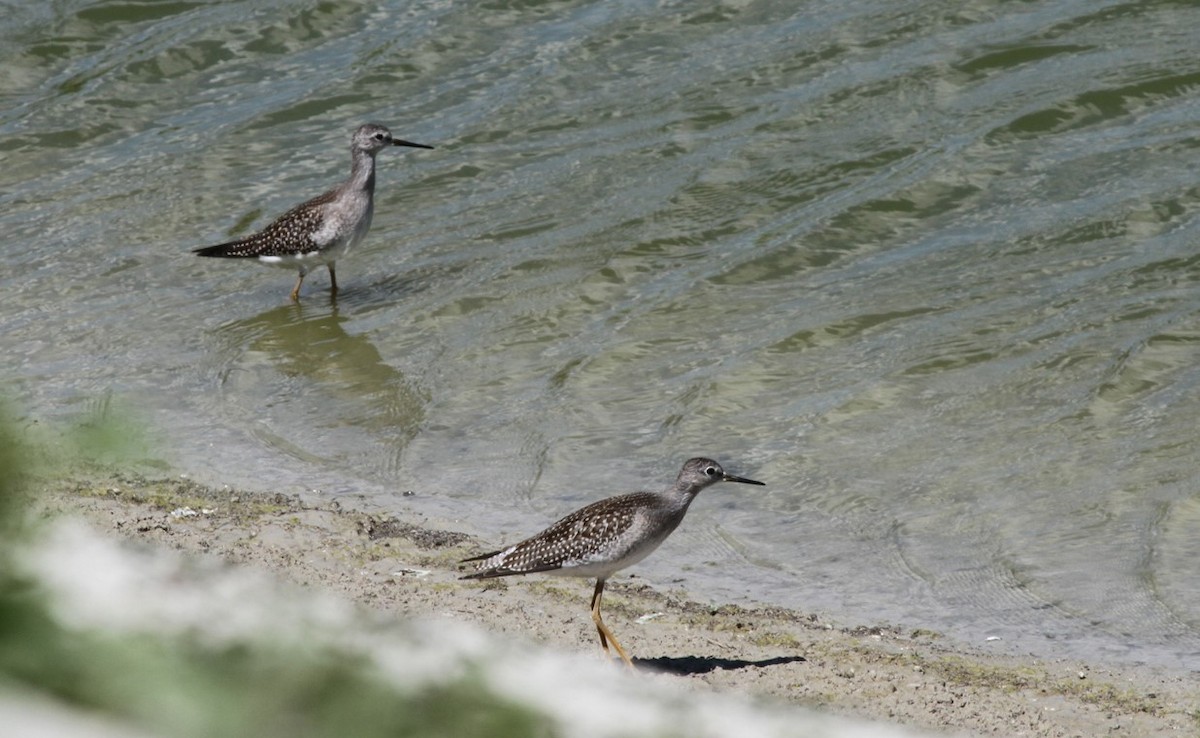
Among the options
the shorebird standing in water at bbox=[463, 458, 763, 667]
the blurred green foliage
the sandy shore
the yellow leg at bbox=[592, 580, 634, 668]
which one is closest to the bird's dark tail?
the sandy shore

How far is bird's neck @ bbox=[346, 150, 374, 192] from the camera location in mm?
12766

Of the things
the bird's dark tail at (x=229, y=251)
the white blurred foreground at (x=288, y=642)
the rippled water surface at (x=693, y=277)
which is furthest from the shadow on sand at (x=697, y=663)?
the bird's dark tail at (x=229, y=251)

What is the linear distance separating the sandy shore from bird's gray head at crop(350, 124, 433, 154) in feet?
16.9

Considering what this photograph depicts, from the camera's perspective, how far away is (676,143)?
46.1 feet

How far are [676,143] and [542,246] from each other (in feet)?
6.62

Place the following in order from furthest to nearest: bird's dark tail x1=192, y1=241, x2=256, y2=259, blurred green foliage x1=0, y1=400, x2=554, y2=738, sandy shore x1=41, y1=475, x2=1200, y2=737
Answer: bird's dark tail x1=192, y1=241, x2=256, y2=259 → sandy shore x1=41, y1=475, x2=1200, y2=737 → blurred green foliage x1=0, y1=400, x2=554, y2=738

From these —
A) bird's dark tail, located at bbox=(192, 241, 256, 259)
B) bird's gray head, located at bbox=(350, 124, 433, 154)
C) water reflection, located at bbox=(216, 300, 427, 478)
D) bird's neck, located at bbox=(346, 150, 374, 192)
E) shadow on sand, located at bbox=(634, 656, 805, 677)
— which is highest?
bird's gray head, located at bbox=(350, 124, 433, 154)

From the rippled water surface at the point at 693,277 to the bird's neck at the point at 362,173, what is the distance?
2.11ft

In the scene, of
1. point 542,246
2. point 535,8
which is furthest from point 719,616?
point 535,8

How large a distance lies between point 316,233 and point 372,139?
1105 millimetres

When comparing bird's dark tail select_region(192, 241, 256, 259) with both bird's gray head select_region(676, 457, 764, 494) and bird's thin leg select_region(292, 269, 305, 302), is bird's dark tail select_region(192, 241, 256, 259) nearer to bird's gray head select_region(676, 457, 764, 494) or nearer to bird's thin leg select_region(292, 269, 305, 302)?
bird's thin leg select_region(292, 269, 305, 302)

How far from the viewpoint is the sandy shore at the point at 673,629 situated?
6.13 m

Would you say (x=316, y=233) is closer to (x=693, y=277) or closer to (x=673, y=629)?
(x=693, y=277)

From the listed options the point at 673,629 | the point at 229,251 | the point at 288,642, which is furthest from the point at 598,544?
the point at 229,251
